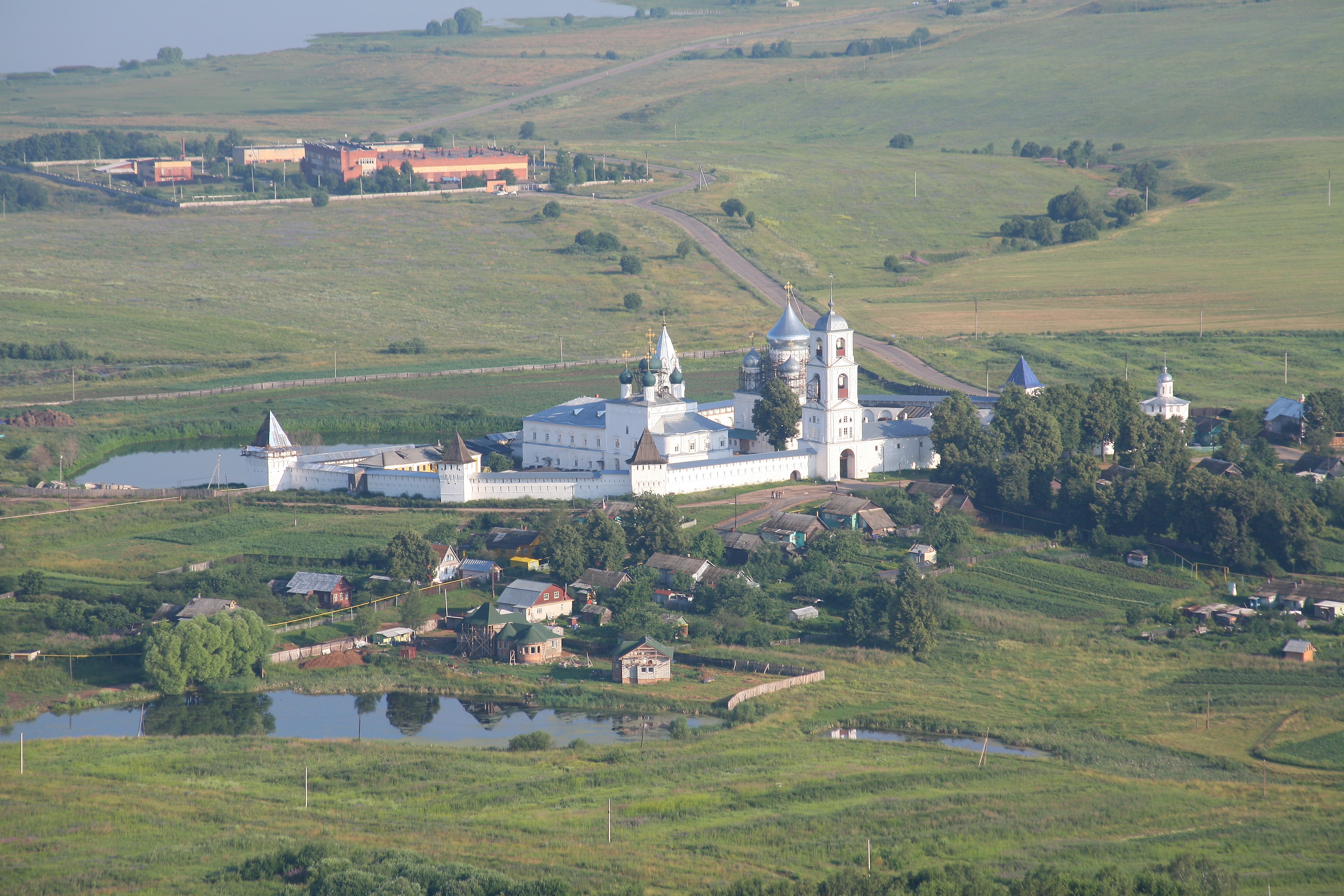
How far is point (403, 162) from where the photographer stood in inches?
6388

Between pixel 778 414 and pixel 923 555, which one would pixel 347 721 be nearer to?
pixel 923 555

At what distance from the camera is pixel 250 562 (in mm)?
67500

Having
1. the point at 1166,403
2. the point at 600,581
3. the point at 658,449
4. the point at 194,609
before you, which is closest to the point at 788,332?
the point at 658,449

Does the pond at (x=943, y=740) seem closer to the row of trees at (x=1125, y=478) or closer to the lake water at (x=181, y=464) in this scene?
the row of trees at (x=1125, y=478)

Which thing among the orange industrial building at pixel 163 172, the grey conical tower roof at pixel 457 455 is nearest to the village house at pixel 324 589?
the grey conical tower roof at pixel 457 455

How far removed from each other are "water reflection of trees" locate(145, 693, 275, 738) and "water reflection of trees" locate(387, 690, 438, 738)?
363cm

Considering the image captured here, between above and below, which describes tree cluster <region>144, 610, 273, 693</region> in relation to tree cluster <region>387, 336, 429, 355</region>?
below

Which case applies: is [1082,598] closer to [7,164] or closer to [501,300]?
[501,300]

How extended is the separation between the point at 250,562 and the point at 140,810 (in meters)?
23.0

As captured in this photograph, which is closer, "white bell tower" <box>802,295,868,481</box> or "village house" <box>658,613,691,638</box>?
"village house" <box>658,613,691,638</box>

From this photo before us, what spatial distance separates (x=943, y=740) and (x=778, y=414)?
29.7 metres

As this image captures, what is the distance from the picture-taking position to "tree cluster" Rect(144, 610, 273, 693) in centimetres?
5647

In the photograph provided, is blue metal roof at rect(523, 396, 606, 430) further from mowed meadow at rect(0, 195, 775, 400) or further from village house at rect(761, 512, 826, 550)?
mowed meadow at rect(0, 195, 775, 400)

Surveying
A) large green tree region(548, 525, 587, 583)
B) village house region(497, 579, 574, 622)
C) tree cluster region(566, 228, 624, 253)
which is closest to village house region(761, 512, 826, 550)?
large green tree region(548, 525, 587, 583)
